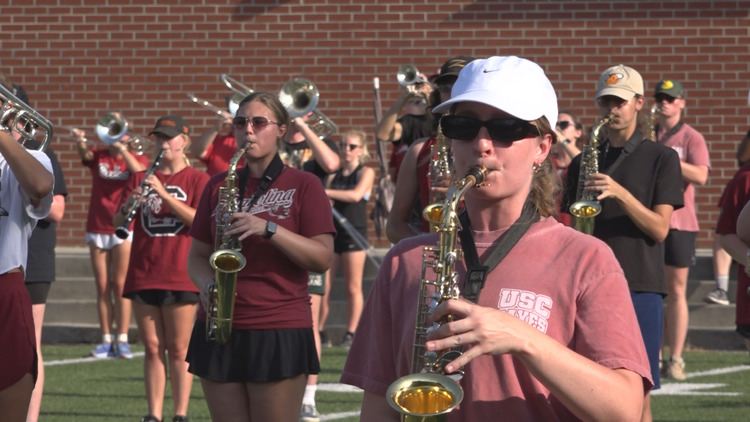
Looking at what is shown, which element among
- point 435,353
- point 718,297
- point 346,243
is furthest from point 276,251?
point 718,297

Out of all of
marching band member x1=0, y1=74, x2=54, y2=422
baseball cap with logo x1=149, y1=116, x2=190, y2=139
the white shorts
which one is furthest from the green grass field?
marching band member x1=0, y1=74, x2=54, y2=422

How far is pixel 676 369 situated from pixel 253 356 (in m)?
5.41

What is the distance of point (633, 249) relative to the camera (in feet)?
21.4

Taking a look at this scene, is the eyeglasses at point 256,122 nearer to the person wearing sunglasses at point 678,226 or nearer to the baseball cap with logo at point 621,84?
the baseball cap with logo at point 621,84

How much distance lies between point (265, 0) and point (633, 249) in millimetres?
9373

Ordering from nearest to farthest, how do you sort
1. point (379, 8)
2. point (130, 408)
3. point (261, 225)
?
1. point (261, 225)
2. point (130, 408)
3. point (379, 8)

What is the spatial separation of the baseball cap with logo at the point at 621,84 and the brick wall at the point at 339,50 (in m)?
7.97

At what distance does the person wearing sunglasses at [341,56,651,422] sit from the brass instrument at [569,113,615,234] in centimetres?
339

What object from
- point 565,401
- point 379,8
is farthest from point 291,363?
point 379,8

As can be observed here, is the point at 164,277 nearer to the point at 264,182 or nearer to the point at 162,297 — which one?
the point at 162,297

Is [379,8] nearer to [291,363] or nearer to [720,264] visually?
[720,264]

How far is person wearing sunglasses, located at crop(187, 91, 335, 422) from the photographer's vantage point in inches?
234

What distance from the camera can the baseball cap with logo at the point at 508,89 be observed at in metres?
2.90

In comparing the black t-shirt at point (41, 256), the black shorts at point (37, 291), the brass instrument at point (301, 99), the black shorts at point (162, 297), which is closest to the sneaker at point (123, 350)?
the brass instrument at point (301, 99)
